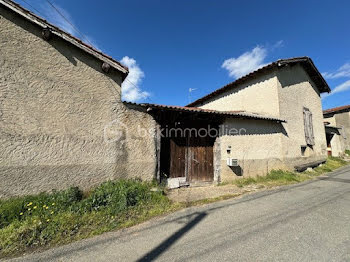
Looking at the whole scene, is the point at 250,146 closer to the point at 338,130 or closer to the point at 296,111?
the point at 296,111

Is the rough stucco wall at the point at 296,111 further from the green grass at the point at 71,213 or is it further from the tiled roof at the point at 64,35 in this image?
the tiled roof at the point at 64,35

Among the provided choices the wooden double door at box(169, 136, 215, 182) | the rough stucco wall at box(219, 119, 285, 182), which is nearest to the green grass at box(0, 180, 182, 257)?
the wooden double door at box(169, 136, 215, 182)

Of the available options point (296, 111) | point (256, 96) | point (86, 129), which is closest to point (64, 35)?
point (86, 129)

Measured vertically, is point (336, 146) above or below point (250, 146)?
above

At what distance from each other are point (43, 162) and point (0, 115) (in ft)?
4.70

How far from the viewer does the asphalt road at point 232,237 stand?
93.7 inches

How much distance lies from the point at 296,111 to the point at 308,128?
6.26ft

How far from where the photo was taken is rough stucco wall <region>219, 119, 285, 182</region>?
669 cm

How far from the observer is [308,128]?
1044 centimetres

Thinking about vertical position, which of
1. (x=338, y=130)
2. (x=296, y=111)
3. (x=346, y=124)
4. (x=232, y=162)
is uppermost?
(x=346, y=124)

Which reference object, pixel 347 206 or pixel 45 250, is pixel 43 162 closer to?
pixel 45 250

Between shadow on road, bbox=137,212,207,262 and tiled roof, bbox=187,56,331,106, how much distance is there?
8.58 m

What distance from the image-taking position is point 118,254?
2436mm

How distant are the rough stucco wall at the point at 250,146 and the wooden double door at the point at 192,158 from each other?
549 mm
